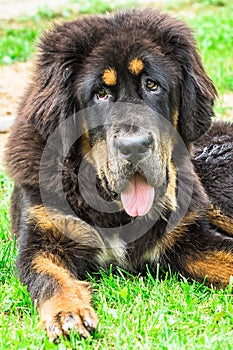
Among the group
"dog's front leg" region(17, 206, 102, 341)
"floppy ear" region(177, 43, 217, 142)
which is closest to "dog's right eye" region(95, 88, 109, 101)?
"floppy ear" region(177, 43, 217, 142)

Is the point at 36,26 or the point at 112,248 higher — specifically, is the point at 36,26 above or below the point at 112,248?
above

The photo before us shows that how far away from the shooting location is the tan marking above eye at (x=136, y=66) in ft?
12.7

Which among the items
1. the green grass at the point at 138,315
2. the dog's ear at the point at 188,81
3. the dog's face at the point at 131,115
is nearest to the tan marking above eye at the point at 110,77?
the dog's face at the point at 131,115

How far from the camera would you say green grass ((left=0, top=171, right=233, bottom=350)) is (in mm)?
3246

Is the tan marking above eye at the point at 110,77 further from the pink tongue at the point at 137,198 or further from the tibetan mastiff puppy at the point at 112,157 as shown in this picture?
the pink tongue at the point at 137,198

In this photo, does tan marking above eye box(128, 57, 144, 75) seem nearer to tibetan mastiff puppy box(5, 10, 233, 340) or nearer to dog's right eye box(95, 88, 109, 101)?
tibetan mastiff puppy box(5, 10, 233, 340)

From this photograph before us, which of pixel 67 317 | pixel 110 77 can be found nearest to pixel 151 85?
pixel 110 77

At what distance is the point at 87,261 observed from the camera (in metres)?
4.12

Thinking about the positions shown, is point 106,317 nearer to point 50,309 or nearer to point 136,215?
point 50,309

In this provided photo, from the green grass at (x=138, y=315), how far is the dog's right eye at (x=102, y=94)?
3.33 ft

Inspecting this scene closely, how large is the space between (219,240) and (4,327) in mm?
1481

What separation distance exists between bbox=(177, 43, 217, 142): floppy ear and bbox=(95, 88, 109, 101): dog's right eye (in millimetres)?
505

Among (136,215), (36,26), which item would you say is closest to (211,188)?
(136,215)

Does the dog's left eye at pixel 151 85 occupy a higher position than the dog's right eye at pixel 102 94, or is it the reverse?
the dog's left eye at pixel 151 85
